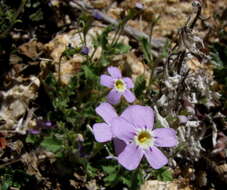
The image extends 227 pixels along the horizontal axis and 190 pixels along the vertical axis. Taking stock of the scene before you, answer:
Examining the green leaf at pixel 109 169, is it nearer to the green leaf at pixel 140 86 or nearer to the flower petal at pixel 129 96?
the flower petal at pixel 129 96

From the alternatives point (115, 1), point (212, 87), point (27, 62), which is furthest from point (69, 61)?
point (212, 87)

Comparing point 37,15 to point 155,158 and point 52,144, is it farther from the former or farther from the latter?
point 155,158

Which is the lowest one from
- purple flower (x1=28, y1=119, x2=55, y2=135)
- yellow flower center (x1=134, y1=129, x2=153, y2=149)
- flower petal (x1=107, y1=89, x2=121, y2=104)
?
purple flower (x1=28, y1=119, x2=55, y2=135)

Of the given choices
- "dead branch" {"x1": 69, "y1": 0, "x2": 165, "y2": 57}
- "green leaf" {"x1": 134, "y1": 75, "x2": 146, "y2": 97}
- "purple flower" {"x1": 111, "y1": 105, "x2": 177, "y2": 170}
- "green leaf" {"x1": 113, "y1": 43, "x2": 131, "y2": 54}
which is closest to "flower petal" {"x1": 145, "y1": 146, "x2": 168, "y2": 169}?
"purple flower" {"x1": 111, "y1": 105, "x2": 177, "y2": 170}

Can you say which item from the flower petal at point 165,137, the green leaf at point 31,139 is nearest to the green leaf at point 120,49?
the green leaf at point 31,139

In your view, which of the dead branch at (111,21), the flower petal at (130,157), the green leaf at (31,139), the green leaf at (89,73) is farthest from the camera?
the dead branch at (111,21)

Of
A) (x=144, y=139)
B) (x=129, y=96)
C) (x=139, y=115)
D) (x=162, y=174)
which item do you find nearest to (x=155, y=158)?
(x=144, y=139)

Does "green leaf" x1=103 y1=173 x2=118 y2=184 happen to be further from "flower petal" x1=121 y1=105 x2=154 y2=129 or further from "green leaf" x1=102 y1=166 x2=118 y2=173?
"flower petal" x1=121 y1=105 x2=154 y2=129
